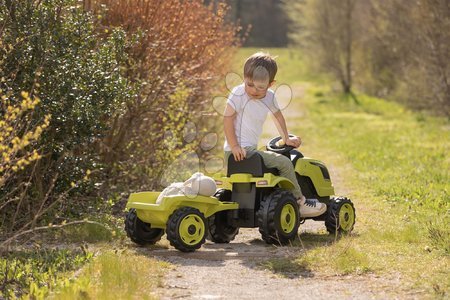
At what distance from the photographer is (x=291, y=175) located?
26.3 ft

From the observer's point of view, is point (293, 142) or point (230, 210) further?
point (293, 142)

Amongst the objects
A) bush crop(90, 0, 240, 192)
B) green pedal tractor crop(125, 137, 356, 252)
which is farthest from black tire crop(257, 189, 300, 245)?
bush crop(90, 0, 240, 192)

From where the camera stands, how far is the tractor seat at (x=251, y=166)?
7.90 metres


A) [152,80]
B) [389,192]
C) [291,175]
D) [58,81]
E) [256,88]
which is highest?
[152,80]

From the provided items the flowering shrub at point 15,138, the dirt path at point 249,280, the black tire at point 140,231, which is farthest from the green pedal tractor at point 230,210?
the flowering shrub at point 15,138

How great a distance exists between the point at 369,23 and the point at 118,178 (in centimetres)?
2242

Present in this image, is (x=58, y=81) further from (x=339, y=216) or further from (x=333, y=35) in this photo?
(x=333, y=35)

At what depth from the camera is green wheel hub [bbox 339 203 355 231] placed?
8.63 meters

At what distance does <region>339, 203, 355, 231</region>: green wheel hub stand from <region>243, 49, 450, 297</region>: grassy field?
119mm

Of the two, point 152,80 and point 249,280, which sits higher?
point 152,80

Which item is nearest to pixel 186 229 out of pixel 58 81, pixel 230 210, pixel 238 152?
pixel 230 210

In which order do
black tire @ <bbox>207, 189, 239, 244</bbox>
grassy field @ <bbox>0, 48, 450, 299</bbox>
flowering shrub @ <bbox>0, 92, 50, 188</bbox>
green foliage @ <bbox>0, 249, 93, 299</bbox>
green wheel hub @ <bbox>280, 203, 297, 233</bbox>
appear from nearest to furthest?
flowering shrub @ <bbox>0, 92, 50, 188</bbox> < grassy field @ <bbox>0, 48, 450, 299</bbox> < green foliage @ <bbox>0, 249, 93, 299</bbox> < green wheel hub @ <bbox>280, 203, 297, 233</bbox> < black tire @ <bbox>207, 189, 239, 244</bbox>

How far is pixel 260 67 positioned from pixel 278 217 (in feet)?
4.66

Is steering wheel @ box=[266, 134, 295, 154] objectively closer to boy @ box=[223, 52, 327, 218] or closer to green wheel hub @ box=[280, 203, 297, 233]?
boy @ box=[223, 52, 327, 218]
